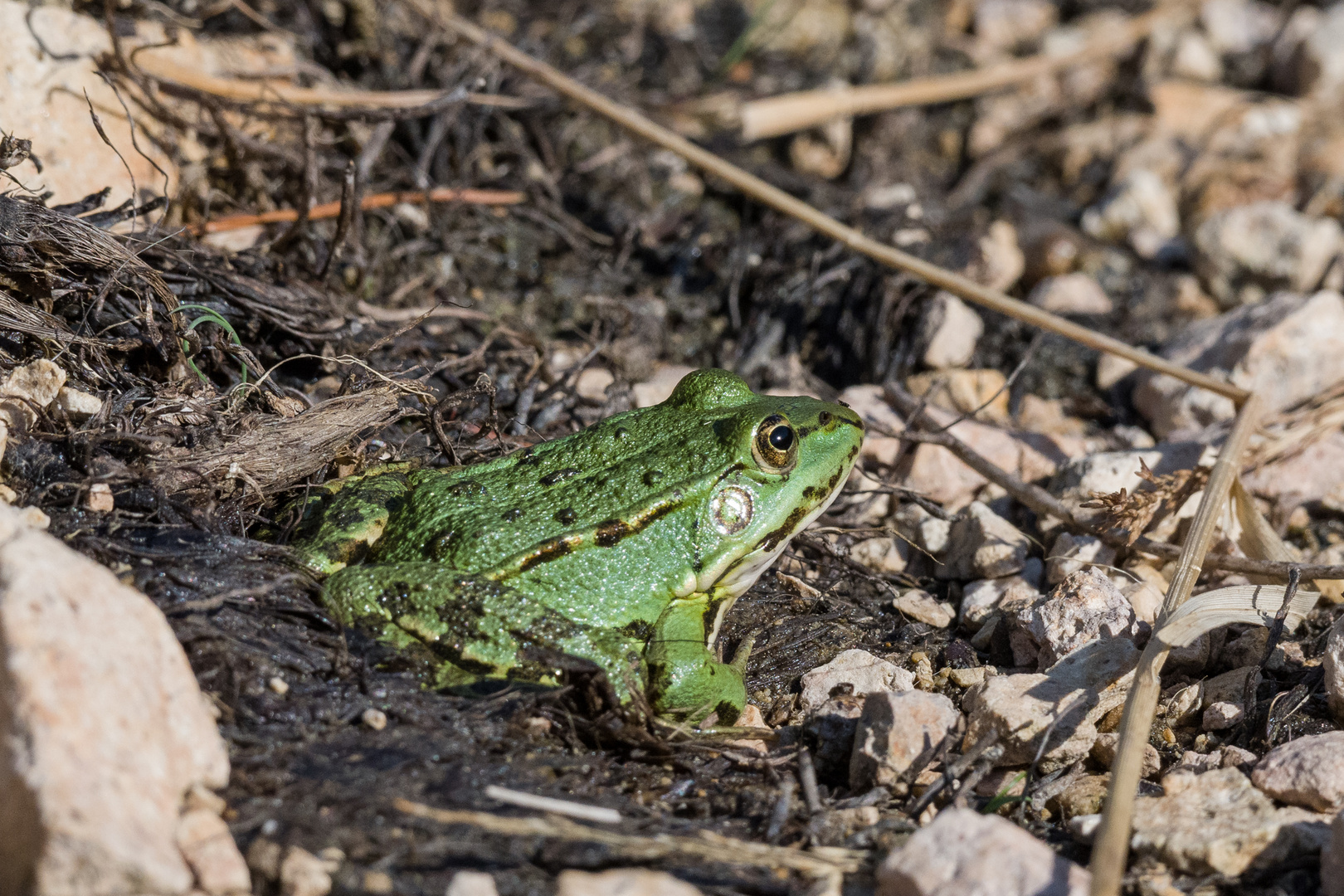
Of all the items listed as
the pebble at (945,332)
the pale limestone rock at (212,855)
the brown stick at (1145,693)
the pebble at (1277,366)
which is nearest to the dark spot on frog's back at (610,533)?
→ the pale limestone rock at (212,855)

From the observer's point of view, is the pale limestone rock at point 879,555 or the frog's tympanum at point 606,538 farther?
the pale limestone rock at point 879,555

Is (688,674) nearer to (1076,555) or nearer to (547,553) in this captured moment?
(547,553)

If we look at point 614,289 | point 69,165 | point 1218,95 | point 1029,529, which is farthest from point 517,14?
point 1218,95

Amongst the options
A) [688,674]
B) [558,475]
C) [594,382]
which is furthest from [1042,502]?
[594,382]

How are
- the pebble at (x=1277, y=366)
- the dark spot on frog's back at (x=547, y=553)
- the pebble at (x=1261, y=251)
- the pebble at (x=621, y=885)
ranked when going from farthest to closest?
the pebble at (x=1261, y=251) < the pebble at (x=1277, y=366) < the dark spot on frog's back at (x=547, y=553) < the pebble at (x=621, y=885)

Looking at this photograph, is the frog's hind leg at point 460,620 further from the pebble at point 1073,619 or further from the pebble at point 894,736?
the pebble at point 1073,619

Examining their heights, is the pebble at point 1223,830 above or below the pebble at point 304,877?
below
